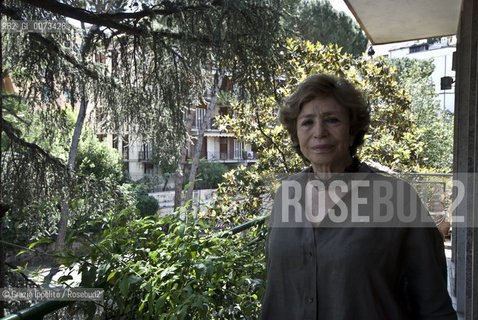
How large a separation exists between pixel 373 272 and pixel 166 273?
0.86 m

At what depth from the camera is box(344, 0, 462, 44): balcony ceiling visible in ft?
12.7

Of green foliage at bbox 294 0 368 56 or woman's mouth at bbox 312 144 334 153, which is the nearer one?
woman's mouth at bbox 312 144 334 153

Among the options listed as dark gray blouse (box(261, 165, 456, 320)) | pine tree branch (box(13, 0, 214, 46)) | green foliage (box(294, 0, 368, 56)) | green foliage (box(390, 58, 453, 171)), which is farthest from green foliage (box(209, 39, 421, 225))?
green foliage (box(294, 0, 368, 56))

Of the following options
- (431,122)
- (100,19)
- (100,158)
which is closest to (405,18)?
(100,19)

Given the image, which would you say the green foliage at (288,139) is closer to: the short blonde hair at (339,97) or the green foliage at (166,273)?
the green foliage at (166,273)

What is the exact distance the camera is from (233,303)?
6.48ft

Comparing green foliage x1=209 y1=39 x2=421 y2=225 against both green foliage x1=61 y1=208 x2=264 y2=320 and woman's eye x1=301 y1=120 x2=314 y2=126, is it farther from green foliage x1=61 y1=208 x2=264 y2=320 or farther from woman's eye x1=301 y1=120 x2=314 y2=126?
woman's eye x1=301 y1=120 x2=314 y2=126

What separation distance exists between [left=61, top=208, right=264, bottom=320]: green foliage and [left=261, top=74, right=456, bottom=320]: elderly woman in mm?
475

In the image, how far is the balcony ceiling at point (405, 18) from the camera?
3875 mm

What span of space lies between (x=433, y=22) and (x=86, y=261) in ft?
14.4

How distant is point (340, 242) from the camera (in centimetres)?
124

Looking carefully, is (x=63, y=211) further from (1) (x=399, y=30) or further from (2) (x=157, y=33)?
(1) (x=399, y=30)

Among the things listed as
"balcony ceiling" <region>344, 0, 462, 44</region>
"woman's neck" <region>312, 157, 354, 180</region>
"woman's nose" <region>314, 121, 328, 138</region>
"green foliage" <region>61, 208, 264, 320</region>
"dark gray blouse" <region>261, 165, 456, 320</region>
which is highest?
"balcony ceiling" <region>344, 0, 462, 44</region>

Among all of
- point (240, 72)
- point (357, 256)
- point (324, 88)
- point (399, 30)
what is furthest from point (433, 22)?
point (357, 256)
